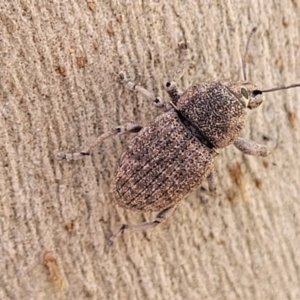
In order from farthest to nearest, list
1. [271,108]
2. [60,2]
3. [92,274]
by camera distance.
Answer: [271,108]
[92,274]
[60,2]

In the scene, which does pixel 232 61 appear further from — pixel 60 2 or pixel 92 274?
Result: pixel 92 274

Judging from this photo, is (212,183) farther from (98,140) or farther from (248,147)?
(98,140)

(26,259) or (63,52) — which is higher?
(63,52)

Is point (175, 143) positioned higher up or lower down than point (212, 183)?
higher up

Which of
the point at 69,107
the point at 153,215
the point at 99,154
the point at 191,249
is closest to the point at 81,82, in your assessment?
the point at 69,107

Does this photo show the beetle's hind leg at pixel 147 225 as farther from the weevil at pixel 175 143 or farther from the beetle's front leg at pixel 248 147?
the beetle's front leg at pixel 248 147

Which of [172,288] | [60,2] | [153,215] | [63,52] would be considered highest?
[60,2]

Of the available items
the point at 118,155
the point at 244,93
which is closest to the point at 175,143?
the point at 118,155
